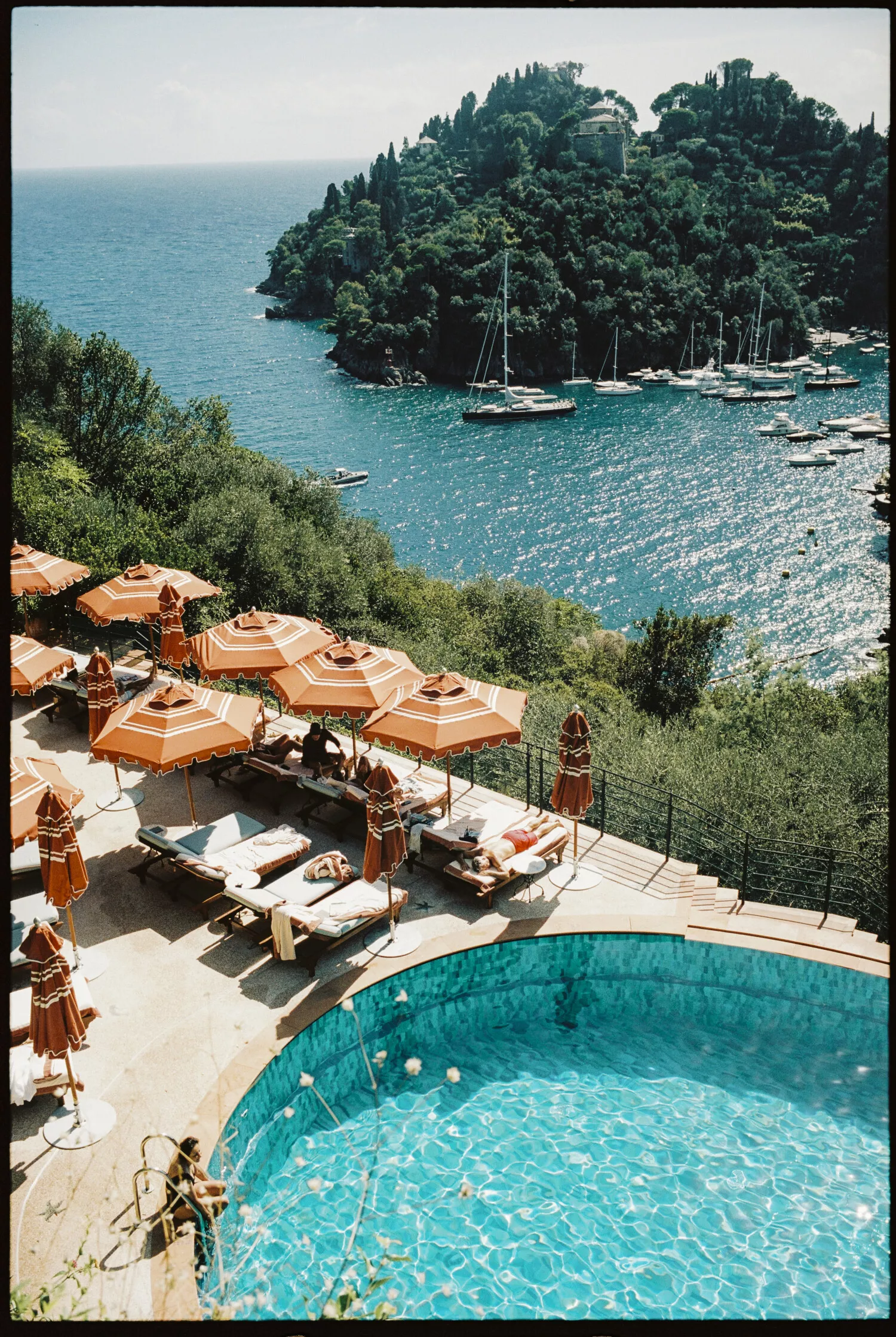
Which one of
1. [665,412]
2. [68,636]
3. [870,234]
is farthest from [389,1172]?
[870,234]

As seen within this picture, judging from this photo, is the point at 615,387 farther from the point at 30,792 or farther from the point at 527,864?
the point at 30,792

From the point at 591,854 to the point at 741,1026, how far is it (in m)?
2.83

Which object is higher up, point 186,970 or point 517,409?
point 517,409

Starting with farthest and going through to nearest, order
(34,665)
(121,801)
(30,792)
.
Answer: (121,801) < (34,665) < (30,792)

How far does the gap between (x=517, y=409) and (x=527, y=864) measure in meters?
75.2

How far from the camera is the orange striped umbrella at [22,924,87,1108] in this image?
7.86 metres

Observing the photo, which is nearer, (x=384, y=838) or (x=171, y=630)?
(x=384, y=838)

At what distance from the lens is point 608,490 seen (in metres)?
66.9

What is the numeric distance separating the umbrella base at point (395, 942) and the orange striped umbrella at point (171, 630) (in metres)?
5.88

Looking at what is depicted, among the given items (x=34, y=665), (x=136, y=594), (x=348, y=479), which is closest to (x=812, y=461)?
(x=348, y=479)

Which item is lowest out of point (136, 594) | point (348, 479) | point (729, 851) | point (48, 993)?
point (729, 851)

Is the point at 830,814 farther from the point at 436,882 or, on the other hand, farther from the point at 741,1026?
the point at 436,882

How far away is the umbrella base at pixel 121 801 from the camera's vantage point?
43.7 feet

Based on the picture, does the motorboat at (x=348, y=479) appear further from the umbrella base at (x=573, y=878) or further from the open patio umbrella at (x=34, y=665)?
the umbrella base at (x=573, y=878)
